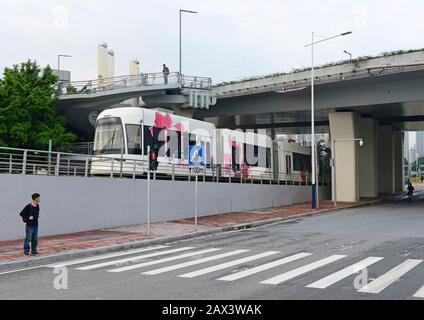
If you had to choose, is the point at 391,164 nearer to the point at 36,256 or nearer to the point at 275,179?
the point at 275,179

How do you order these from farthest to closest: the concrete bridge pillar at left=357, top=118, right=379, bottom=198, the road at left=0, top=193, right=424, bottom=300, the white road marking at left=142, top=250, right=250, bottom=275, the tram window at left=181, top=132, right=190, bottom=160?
1. the concrete bridge pillar at left=357, top=118, right=379, bottom=198
2. the tram window at left=181, top=132, right=190, bottom=160
3. the white road marking at left=142, top=250, right=250, bottom=275
4. the road at left=0, top=193, right=424, bottom=300

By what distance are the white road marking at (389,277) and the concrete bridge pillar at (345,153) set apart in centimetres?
2818

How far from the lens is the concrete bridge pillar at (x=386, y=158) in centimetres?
5531

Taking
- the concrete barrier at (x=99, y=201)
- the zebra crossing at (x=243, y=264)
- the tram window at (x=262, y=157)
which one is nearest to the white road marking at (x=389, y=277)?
the zebra crossing at (x=243, y=264)

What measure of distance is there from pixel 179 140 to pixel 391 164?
117 feet

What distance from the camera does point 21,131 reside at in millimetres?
37781

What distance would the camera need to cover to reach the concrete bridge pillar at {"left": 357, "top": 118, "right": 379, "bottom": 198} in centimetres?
4642

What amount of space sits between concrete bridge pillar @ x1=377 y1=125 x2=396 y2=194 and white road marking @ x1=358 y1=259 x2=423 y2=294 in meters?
44.1

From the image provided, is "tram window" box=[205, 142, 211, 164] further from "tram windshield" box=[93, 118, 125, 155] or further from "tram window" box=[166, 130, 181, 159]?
"tram windshield" box=[93, 118, 125, 155]

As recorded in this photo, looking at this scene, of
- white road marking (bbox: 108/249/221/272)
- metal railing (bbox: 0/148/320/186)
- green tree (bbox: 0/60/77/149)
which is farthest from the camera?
green tree (bbox: 0/60/77/149)

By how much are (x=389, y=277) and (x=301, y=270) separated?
193cm

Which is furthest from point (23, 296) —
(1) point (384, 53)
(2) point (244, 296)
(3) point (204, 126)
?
(1) point (384, 53)

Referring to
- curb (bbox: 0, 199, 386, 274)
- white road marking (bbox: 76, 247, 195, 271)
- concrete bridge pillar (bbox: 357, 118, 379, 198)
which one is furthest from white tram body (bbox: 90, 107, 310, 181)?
concrete bridge pillar (bbox: 357, 118, 379, 198)

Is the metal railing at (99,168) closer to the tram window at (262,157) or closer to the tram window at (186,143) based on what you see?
the tram window at (186,143)
